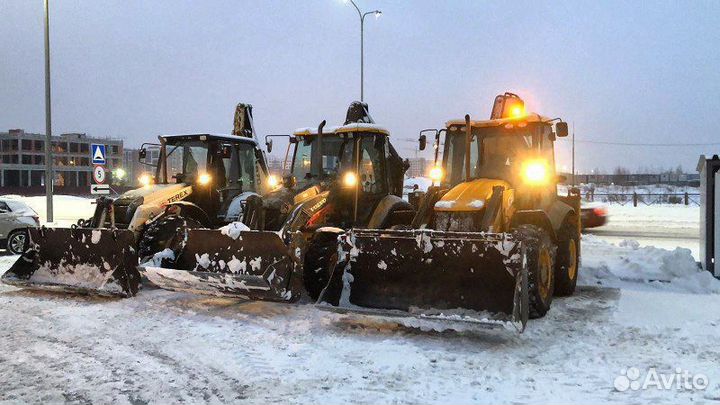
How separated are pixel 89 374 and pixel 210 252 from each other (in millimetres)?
3017

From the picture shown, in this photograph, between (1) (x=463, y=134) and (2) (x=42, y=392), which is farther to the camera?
(1) (x=463, y=134)

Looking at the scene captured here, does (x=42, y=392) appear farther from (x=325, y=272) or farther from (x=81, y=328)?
(x=325, y=272)

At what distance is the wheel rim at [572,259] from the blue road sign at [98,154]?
1236 cm

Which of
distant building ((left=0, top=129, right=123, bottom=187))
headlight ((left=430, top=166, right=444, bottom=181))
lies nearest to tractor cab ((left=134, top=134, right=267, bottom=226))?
headlight ((left=430, top=166, right=444, bottom=181))

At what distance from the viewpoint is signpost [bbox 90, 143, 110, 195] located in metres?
14.9

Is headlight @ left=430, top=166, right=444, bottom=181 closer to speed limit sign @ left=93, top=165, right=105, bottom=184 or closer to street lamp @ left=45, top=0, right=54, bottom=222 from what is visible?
speed limit sign @ left=93, top=165, right=105, bottom=184

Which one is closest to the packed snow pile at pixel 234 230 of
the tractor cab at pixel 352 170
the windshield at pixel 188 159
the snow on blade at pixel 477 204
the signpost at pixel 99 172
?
the tractor cab at pixel 352 170

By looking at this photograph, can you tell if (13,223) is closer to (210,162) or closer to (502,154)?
(210,162)

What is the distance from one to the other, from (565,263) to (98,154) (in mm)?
12822

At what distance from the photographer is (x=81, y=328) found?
712 cm

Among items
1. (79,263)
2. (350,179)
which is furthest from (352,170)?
(79,263)

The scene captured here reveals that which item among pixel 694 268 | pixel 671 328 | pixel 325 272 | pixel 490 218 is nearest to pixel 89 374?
pixel 325 272

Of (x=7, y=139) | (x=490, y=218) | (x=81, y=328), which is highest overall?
(x=7, y=139)

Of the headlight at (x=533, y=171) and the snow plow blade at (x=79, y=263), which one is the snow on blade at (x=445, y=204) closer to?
the headlight at (x=533, y=171)
